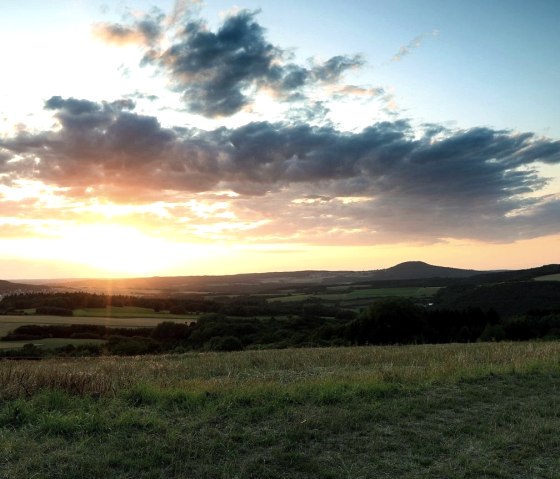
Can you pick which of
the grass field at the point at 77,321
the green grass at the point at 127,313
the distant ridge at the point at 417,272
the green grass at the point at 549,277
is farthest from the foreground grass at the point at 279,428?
the distant ridge at the point at 417,272

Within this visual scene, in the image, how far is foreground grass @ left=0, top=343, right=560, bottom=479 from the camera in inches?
239

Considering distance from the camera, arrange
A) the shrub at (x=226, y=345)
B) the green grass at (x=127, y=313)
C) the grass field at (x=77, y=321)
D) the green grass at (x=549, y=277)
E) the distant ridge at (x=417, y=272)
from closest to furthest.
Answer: the shrub at (x=226, y=345), the grass field at (x=77, y=321), the green grass at (x=127, y=313), the green grass at (x=549, y=277), the distant ridge at (x=417, y=272)

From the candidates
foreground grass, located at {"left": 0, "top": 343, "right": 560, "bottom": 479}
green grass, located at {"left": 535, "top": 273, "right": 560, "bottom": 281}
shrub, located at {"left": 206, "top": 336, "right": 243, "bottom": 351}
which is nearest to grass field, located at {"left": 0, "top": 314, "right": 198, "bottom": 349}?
shrub, located at {"left": 206, "top": 336, "right": 243, "bottom": 351}

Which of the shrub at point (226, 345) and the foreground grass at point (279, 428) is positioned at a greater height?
the foreground grass at point (279, 428)

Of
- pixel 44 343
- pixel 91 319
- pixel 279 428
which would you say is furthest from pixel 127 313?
pixel 279 428

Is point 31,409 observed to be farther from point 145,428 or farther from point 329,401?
point 329,401

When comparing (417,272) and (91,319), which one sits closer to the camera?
(91,319)

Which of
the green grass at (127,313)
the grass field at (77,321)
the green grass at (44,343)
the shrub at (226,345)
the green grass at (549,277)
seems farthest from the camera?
the green grass at (549,277)

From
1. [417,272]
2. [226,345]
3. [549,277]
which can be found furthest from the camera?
[417,272]

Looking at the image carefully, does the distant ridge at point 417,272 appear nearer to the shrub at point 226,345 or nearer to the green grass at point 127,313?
the green grass at point 127,313

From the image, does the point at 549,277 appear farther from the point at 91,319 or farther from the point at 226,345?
the point at 91,319

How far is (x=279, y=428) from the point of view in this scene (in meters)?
7.46

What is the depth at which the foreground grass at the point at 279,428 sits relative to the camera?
6070 mm

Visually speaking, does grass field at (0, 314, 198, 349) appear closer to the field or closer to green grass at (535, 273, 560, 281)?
the field
